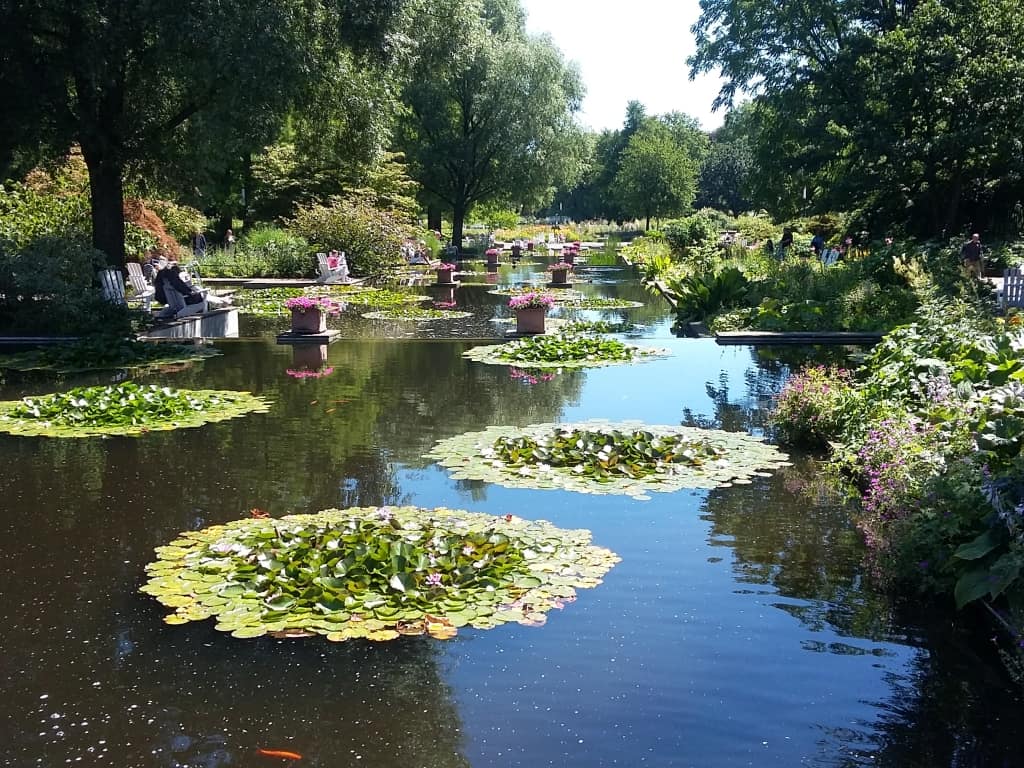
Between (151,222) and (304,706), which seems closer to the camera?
(304,706)

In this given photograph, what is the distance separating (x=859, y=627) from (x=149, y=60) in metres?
16.5

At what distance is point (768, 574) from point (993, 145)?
82.2ft

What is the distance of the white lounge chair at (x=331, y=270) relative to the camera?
29.5 m

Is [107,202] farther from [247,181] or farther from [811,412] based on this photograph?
[247,181]

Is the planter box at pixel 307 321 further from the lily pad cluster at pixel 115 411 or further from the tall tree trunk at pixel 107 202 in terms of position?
the lily pad cluster at pixel 115 411

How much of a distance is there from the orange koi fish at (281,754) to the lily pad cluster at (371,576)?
0.96m

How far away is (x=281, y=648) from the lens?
4.75m

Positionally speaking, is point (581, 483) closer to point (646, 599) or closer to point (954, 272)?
point (646, 599)

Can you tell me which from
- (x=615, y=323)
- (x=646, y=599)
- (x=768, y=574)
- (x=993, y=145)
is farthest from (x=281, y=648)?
(x=993, y=145)

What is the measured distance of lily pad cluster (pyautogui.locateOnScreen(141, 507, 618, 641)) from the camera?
5.00 meters

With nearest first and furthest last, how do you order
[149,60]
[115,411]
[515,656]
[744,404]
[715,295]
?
[515,656] → [115,411] → [744,404] → [149,60] → [715,295]

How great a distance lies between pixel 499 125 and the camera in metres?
45.4

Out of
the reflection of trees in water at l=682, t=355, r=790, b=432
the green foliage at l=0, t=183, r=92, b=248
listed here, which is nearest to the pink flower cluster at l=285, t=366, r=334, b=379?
the reflection of trees in water at l=682, t=355, r=790, b=432

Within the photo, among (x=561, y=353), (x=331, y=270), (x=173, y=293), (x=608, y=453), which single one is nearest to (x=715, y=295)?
(x=561, y=353)
